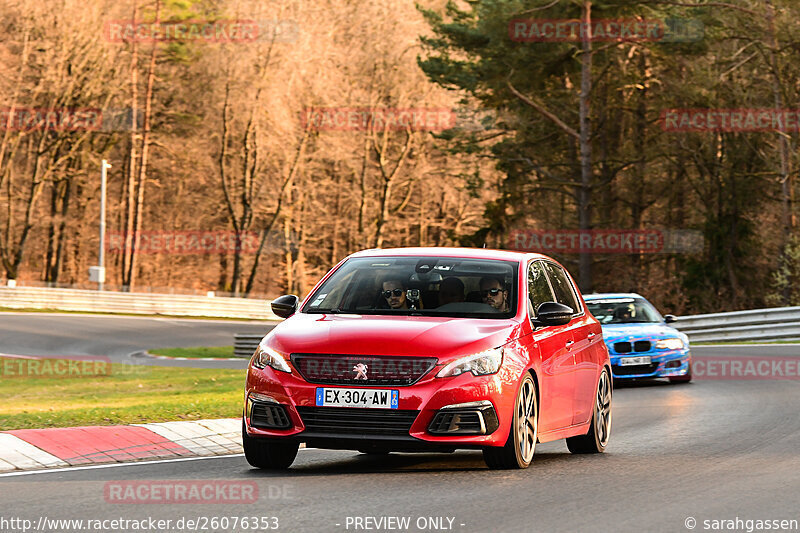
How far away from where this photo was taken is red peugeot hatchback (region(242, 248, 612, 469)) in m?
8.81

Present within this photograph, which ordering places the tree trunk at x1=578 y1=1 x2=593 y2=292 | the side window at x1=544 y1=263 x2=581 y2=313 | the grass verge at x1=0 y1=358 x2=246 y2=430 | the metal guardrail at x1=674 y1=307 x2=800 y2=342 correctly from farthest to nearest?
the tree trunk at x1=578 y1=1 x2=593 y2=292 → the metal guardrail at x1=674 y1=307 x2=800 y2=342 → the grass verge at x1=0 y1=358 x2=246 y2=430 → the side window at x1=544 y1=263 x2=581 y2=313

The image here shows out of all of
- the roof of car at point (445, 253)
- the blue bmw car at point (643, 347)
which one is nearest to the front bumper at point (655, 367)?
the blue bmw car at point (643, 347)

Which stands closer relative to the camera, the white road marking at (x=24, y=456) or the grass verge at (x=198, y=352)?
the white road marking at (x=24, y=456)

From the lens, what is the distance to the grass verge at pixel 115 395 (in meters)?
12.9

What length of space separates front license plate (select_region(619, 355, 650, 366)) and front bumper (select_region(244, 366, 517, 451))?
1184 centimetres

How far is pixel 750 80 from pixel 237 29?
83.2ft

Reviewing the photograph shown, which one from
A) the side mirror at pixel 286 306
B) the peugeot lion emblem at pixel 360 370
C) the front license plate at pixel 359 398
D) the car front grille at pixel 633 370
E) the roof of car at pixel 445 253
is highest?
the roof of car at pixel 445 253

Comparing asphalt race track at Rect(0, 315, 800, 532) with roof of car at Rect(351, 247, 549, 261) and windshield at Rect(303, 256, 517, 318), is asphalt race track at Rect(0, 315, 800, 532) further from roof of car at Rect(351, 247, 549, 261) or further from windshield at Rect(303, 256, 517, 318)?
roof of car at Rect(351, 247, 549, 261)

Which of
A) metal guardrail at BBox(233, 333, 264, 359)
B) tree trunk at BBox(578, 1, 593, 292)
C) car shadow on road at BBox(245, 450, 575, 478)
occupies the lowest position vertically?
metal guardrail at BBox(233, 333, 264, 359)

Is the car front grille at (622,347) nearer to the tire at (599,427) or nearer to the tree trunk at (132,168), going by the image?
the tire at (599,427)

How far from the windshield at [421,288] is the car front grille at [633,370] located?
1063 centimetres

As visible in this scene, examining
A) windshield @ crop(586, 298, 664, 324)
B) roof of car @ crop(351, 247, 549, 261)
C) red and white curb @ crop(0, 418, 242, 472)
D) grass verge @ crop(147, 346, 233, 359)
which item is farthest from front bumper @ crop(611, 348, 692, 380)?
grass verge @ crop(147, 346, 233, 359)

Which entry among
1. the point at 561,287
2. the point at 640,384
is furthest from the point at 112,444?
the point at 640,384

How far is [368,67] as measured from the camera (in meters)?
63.2
